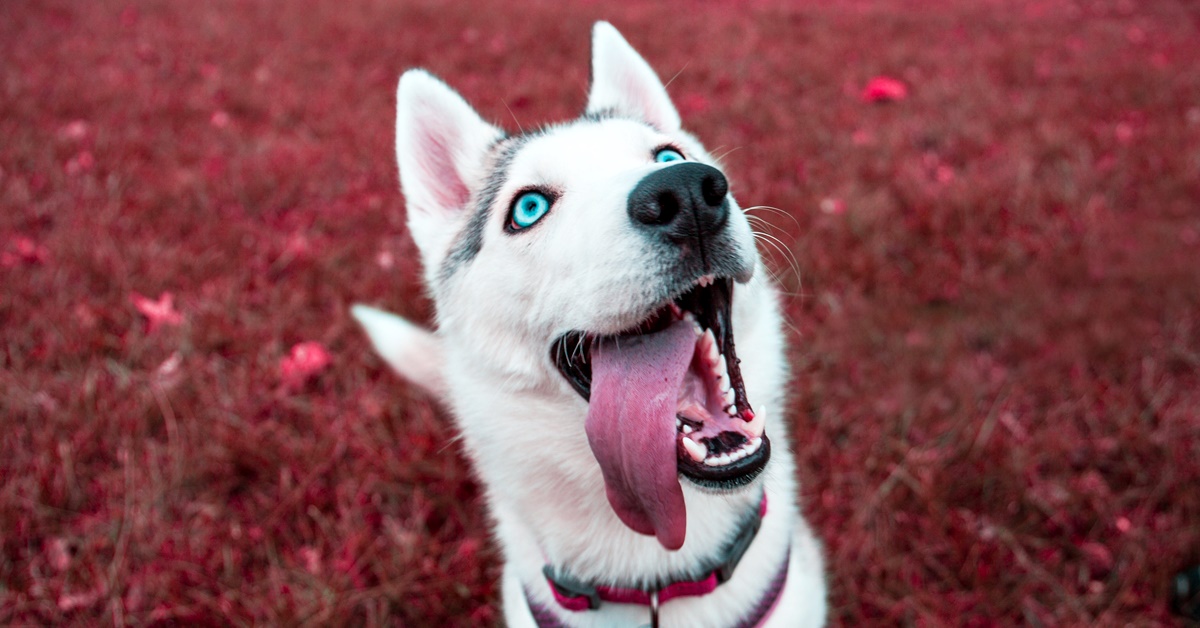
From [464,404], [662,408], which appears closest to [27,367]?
[464,404]

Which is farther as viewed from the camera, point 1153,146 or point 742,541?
point 1153,146

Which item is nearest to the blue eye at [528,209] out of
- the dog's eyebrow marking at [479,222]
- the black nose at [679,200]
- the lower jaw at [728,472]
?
the dog's eyebrow marking at [479,222]

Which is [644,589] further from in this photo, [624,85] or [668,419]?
[624,85]

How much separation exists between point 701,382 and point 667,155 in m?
0.75

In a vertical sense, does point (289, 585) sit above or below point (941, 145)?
above

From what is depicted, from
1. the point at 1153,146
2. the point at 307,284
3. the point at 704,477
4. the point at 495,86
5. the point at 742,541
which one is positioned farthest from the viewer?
the point at 495,86

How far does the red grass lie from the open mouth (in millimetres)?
776

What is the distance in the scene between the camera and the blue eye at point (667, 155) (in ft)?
6.76

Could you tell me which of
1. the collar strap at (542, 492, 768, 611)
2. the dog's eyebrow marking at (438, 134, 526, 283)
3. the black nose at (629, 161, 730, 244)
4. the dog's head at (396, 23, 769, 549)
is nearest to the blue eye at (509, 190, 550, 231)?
the dog's head at (396, 23, 769, 549)

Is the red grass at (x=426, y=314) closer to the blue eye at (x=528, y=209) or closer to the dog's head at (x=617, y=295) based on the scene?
the dog's head at (x=617, y=295)

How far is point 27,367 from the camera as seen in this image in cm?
358

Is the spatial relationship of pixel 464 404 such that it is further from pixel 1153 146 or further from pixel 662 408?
pixel 1153 146

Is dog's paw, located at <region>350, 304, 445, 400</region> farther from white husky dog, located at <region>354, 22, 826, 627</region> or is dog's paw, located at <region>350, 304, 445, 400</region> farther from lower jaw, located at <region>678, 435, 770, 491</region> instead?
lower jaw, located at <region>678, 435, 770, 491</region>

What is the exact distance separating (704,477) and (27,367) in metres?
3.85
